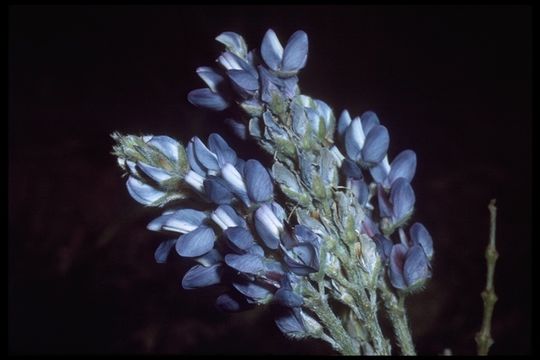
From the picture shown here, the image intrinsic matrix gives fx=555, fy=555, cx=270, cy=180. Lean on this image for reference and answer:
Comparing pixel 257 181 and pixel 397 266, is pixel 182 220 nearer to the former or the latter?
pixel 257 181

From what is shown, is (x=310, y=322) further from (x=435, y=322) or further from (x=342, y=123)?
(x=435, y=322)

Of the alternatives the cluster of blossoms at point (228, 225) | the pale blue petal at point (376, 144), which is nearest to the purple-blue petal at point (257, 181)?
the cluster of blossoms at point (228, 225)

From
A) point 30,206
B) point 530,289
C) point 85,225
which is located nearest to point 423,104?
point 530,289

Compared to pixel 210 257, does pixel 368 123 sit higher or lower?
higher

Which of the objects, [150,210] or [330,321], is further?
[150,210]

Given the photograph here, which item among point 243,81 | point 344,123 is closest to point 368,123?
point 344,123

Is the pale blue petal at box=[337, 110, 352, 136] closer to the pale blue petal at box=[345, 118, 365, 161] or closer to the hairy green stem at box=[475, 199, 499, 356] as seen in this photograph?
the pale blue petal at box=[345, 118, 365, 161]

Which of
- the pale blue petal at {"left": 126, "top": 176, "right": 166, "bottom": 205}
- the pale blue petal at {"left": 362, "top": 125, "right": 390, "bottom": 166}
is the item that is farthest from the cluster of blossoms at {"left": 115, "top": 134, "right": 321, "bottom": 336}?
the pale blue petal at {"left": 362, "top": 125, "right": 390, "bottom": 166}
